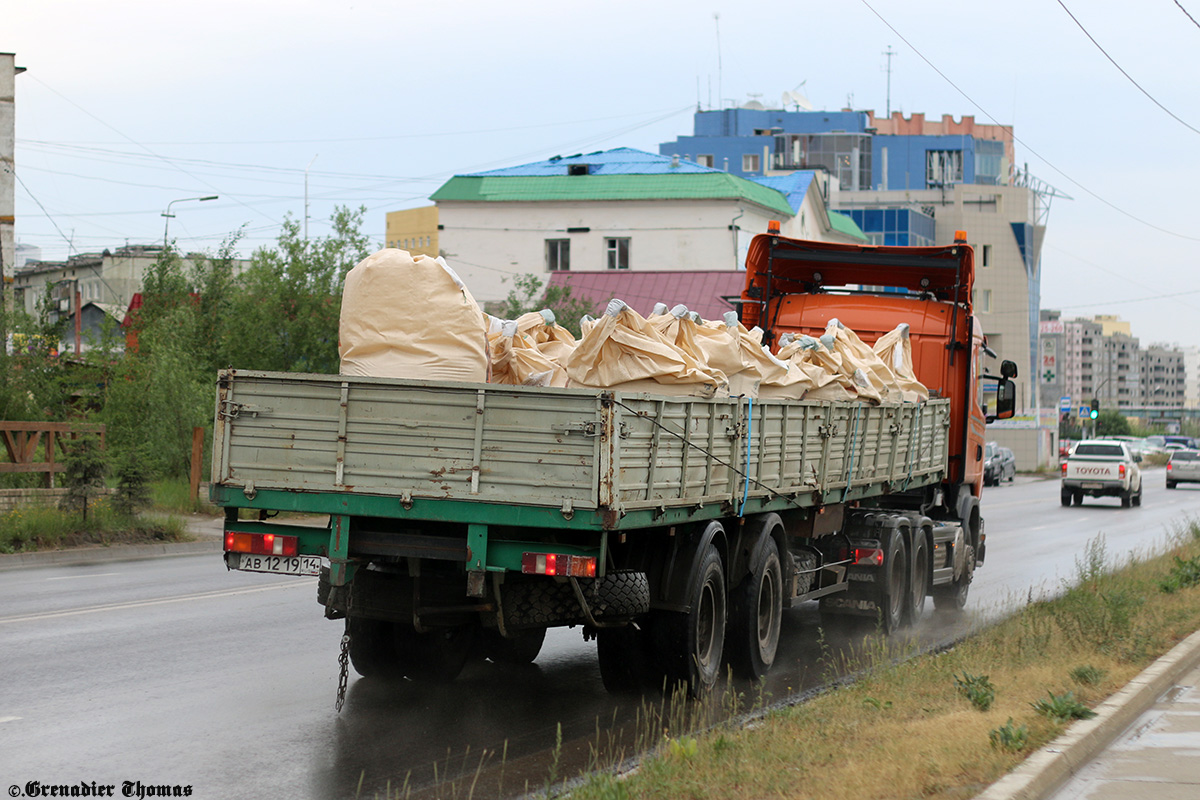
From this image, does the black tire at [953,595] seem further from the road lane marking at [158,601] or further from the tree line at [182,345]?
the tree line at [182,345]

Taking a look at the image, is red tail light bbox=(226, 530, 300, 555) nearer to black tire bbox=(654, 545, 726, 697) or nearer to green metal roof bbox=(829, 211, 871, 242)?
black tire bbox=(654, 545, 726, 697)

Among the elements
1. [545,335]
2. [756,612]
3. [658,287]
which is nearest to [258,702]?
[545,335]

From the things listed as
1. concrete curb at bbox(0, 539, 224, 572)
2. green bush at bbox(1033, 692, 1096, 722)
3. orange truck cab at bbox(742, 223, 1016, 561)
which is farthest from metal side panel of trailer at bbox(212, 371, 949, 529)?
concrete curb at bbox(0, 539, 224, 572)

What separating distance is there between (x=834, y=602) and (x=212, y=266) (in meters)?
38.8

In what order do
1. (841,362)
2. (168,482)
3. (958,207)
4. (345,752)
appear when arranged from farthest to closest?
(958,207) → (168,482) → (841,362) → (345,752)

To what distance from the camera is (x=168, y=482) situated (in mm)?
25781

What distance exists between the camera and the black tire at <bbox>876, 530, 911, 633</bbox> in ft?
39.0

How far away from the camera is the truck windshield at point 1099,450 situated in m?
38.5

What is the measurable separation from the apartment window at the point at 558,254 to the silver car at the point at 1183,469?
25.3 metres

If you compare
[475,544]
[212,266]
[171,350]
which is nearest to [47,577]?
[475,544]

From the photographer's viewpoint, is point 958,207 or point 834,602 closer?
point 834,602

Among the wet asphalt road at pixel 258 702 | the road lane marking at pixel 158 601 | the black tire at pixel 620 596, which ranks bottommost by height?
the road lane marking at pixel 158 601

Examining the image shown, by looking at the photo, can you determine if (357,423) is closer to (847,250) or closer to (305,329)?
(847,250)

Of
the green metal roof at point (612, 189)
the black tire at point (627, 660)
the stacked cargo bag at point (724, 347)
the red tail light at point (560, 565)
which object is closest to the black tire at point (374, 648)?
the black tire at point (627, 660)
